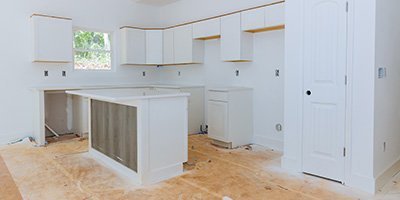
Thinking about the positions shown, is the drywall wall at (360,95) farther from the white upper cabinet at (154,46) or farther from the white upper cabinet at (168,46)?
the white upper cabinet at (154,46)

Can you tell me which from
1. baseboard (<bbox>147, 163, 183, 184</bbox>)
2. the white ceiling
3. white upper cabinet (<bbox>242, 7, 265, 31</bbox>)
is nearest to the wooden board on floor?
baseboard (<bbox>147, 163, 183, 184</bbox>)

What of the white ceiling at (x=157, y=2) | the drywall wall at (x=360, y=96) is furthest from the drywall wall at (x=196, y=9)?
the drywall wall at (x=360, y=96)

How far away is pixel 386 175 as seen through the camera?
298 cm

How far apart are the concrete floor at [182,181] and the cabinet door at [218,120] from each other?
462 millimetres

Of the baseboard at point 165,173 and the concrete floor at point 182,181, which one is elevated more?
the baseboard at point 165,173

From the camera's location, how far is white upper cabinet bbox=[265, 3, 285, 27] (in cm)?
391

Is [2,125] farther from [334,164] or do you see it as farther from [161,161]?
[334,164]

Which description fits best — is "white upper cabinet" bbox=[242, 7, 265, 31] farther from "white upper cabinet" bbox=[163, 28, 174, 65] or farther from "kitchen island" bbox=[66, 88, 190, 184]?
"white upper cabinet" bbox=[163, 28, 174, 65]

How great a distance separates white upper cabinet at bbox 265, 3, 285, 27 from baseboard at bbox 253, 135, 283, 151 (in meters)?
1.75

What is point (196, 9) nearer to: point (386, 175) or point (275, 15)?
point (275, 15)

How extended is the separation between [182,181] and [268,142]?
1.95 m

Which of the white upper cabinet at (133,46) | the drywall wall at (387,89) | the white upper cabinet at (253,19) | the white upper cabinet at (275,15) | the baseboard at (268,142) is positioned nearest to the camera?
the drywall wall at (387,89)

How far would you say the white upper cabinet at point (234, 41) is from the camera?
4492 millimetres

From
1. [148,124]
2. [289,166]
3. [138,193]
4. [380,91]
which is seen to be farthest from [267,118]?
[138,193]
